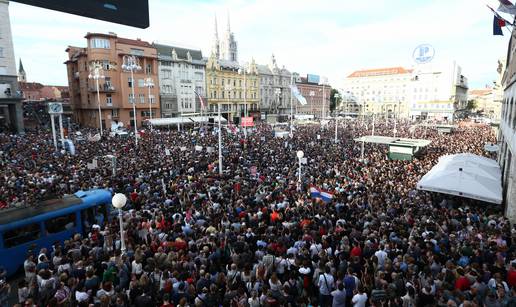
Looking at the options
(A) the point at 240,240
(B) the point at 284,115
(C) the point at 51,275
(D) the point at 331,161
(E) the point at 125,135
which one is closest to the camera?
(C) the point at 51,275

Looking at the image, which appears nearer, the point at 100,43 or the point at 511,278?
the point at 511,278

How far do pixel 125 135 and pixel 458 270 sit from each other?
124ft

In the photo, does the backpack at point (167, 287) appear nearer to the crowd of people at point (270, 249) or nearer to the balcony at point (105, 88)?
the crowd of people at point (270, 249)

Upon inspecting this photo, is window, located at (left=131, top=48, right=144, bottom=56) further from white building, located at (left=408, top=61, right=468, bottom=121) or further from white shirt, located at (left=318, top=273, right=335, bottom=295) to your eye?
white building, located at (left=408, top=61, right=468, bottom=121)

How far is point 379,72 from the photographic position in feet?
399

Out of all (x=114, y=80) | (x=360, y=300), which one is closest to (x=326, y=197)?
(x=360, y=300)

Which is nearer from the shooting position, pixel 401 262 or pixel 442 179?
pixel 401 262

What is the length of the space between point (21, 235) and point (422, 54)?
33.4m

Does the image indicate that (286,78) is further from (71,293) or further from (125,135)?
(71,293)

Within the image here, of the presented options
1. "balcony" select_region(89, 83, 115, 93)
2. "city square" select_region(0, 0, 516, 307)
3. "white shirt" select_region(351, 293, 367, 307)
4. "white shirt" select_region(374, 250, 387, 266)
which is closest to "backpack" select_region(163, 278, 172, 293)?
"city square" select_region(0, 0, 516, 307)

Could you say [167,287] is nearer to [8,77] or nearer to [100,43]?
[8,77]

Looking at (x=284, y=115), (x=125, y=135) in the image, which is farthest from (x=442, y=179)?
(x=284, y=115)

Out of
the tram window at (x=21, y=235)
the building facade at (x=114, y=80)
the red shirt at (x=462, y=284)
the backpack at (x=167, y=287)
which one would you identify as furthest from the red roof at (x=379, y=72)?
the backpack at (x=167, y=287)

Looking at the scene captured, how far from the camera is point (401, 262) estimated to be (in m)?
7.78
